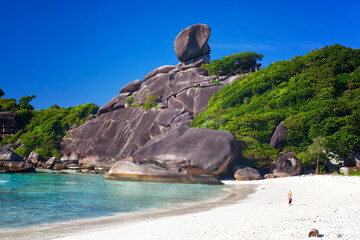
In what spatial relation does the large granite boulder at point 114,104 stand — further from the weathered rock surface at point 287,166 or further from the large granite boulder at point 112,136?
the weathered rock surface at point 287,166

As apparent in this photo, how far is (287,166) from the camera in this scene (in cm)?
2194

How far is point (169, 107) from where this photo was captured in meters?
40.0

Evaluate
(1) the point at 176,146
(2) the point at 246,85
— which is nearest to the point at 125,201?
(1) the point at 176,146

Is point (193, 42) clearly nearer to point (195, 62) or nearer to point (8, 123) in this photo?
point (195, 62)

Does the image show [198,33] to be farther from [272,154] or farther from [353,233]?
[353,233]

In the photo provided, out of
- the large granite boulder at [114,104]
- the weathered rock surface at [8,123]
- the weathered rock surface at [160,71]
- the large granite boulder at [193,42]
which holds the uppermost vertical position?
the large granite boulder at [193,42]

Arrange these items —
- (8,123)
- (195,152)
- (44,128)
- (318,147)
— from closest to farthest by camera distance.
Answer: (318,147)
(195,152)
(44,128)
(8,123)

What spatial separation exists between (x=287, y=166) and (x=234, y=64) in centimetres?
2548

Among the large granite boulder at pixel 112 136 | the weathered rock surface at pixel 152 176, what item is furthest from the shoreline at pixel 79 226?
the large granite boulder at pixel 112 136

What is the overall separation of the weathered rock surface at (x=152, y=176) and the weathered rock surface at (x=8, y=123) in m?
44.1

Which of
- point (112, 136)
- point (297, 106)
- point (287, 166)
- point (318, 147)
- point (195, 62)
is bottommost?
point (287, 166)

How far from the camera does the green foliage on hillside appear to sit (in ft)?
71.1

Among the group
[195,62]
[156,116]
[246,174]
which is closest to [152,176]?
[246,174]

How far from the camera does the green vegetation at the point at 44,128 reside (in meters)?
46.1
